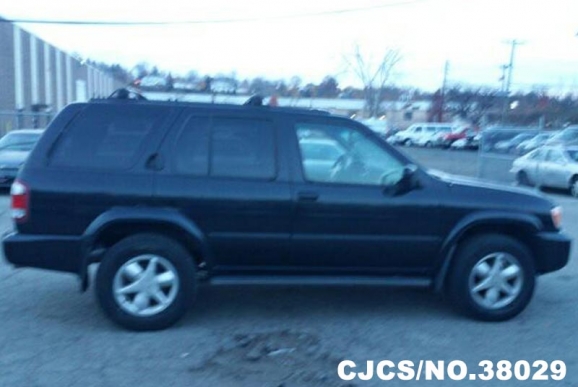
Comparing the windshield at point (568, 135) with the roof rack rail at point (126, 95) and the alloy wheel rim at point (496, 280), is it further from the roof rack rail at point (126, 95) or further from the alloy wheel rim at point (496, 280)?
the roof rack rail at point (126, 95)

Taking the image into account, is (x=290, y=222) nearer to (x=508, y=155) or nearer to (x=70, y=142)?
(x=70, y=142)

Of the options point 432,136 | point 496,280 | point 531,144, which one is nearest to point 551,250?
point 496,280

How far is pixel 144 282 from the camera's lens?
6.77 meters

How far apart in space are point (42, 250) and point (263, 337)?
1.92 metres

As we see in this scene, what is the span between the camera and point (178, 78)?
10.6 meters

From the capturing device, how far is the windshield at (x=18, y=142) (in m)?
19.2

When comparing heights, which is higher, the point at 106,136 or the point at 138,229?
the point at 106,136

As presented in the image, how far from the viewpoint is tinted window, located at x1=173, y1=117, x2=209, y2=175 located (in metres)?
6.91

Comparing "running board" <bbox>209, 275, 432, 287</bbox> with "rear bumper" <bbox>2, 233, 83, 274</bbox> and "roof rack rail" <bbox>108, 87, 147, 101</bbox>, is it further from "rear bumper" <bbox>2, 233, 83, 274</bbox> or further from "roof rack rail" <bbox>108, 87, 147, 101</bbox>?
"roof rack rail" <bbox>108, 87, 147, 101</bbox>

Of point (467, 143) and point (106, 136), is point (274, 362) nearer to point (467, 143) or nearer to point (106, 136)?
point (106, 136)

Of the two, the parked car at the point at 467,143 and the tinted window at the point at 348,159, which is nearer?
the tinted window at the point at 348,159

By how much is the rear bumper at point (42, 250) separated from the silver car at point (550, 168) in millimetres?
17441

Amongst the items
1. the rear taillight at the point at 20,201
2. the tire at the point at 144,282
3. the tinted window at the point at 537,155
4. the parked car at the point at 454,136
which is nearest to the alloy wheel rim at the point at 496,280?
the tire at the point at 144,282

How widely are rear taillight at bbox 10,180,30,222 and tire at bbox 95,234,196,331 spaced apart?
0.74 m
